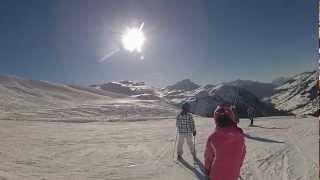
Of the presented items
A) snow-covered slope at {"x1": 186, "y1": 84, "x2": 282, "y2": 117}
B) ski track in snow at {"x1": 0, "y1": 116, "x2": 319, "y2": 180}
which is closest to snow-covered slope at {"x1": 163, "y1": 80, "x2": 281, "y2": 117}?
snow-covered slope at {"x1": 186, "y1": 84, "x2": 282, "y2": 117}

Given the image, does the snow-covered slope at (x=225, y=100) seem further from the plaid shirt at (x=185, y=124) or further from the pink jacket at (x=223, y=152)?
the pink jacket at (x=223, y=152)

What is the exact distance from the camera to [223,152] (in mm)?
5438

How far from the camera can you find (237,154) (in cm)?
558

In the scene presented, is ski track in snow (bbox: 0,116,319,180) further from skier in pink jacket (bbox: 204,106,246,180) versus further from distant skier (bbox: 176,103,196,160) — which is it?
skier in pink jacket (bbox: 204,106,246,180)

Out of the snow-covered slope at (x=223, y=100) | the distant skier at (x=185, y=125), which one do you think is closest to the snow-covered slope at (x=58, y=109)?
the snow-covered slope at (x=223, y=100)

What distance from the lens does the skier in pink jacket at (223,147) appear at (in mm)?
5414

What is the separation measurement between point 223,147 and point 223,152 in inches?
2.6

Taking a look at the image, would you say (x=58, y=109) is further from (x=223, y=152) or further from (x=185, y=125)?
(x=223, y=152)

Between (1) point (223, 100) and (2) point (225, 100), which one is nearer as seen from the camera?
(1) point (223, 100)

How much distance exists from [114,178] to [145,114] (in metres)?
46.7

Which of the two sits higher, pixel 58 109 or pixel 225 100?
pixel 225 100

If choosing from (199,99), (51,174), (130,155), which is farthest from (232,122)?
(199,99)

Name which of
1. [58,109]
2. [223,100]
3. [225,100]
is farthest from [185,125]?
[225,100]

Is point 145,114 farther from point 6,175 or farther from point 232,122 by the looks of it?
point 232,122
